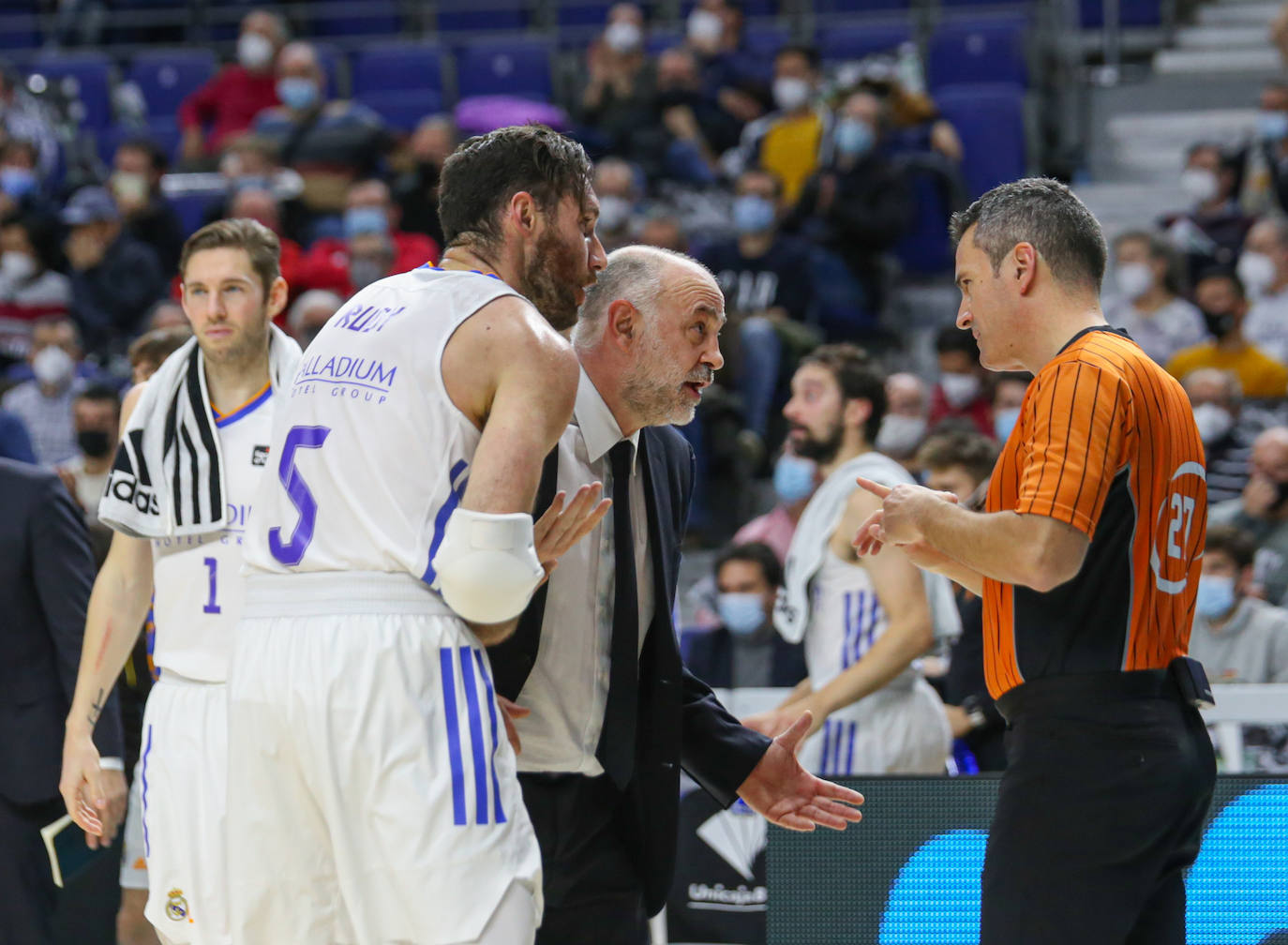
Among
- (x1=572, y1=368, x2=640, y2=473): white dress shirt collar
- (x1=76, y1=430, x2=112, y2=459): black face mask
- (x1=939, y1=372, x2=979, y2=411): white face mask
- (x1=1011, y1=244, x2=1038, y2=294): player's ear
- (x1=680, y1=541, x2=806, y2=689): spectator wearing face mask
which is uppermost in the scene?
(x1=1011, y1=244, x2=1038, y2=294): player's ear

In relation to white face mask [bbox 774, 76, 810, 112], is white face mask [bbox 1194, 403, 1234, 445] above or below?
below

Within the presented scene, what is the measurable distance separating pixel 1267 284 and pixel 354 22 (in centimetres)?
934

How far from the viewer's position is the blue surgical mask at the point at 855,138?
11.1m

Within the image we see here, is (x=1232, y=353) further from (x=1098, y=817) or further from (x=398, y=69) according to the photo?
(x=398, y=69)

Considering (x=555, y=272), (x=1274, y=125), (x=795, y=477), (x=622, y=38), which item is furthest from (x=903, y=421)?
(x=555, y=272)

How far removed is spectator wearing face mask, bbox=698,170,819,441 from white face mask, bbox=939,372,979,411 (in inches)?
33.7

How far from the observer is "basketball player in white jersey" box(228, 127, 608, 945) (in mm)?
2900

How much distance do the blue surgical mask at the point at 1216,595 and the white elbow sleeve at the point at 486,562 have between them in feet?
16.4

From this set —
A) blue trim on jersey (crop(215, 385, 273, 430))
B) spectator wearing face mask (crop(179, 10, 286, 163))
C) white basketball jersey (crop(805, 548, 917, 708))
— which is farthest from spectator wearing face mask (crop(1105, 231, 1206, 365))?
spectator wearing face mask (crop(179, 10, 286, 163))

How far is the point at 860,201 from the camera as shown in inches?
427

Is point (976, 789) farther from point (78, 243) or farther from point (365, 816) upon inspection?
point (78, 243)

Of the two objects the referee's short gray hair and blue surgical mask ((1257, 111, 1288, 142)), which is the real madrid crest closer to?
the referee's short gray hair

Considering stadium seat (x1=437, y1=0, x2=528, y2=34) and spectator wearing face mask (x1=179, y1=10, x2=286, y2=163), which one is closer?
spectator wearing face mask (x1=179, y1=10, x2=286, y2=163)

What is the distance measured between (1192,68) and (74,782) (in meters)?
11.3
